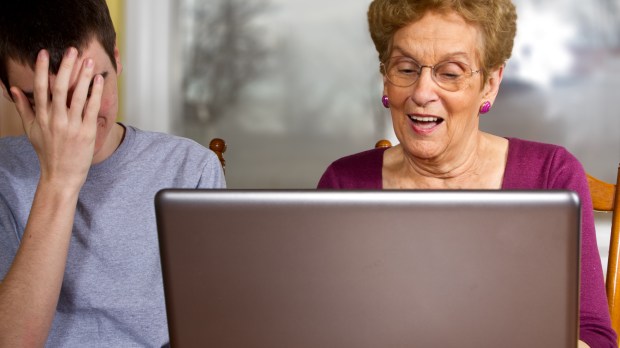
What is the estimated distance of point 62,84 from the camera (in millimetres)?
1105

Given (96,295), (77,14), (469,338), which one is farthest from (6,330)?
(469,338)

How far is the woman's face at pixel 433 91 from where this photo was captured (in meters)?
1.25

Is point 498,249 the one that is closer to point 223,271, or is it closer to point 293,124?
point 223,271

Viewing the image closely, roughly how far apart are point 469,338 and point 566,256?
0.39 ft

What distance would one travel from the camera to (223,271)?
72cm

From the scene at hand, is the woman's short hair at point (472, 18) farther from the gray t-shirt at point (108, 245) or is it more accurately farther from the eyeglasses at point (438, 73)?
the gray t-shirt at point (108, 245)

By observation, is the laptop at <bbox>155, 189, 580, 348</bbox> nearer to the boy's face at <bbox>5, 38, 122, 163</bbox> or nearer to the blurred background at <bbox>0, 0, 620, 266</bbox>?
the boy's face at <bbox>5, 38, 122, 163</bbox>

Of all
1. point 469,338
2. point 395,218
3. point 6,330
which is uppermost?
point 395,218

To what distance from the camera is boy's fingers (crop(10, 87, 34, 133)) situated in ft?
3.83

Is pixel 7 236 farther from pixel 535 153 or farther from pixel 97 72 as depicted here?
pixel 535 153

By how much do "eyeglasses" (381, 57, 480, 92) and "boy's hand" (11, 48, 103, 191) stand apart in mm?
499

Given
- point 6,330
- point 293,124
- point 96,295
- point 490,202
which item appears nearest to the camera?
point 490,202

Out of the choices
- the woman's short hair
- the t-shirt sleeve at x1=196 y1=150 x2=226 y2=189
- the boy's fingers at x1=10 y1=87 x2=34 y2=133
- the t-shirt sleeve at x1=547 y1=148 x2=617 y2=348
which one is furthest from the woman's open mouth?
the boy's fingers at x1=10 y1=87 x2=34 y2=133

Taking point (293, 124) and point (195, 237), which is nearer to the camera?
point (195, 237)
